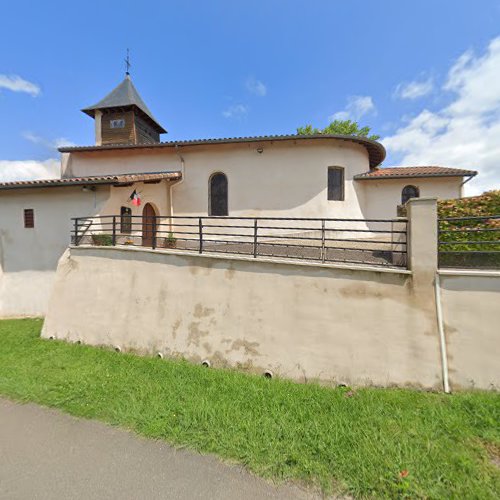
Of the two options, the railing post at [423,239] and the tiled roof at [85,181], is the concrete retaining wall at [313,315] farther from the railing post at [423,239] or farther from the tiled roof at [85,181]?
the tiled roof at [85,181]

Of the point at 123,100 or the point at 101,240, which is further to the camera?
the point at 123,100

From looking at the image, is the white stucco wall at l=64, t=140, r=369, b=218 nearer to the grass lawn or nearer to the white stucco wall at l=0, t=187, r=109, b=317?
the white stucco wall at l=0, t=187, r=109, b=317

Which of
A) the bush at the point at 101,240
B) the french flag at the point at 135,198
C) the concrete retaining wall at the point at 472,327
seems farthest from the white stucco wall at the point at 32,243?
the concrete retaining wall at the point at 472,327

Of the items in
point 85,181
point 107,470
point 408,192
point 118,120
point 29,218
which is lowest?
point 107,470

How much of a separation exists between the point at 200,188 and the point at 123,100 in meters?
8.38

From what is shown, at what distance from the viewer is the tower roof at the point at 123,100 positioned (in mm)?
14164

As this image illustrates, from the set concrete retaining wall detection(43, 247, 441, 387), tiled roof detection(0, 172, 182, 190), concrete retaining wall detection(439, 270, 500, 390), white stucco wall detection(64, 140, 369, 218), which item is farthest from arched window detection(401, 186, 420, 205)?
tiled roof detection(0, 172, 182, 190)

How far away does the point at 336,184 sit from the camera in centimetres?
1081

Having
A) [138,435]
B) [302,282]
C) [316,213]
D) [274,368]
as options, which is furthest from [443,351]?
[316,213]

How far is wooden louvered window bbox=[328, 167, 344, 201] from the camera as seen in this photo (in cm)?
1073

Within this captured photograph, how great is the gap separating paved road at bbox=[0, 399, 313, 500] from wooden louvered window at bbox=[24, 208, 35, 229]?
27.4ft

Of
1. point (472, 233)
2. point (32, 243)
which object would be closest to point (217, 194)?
point (32, 243)

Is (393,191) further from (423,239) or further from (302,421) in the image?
(302,421)

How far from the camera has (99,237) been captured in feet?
25.6
